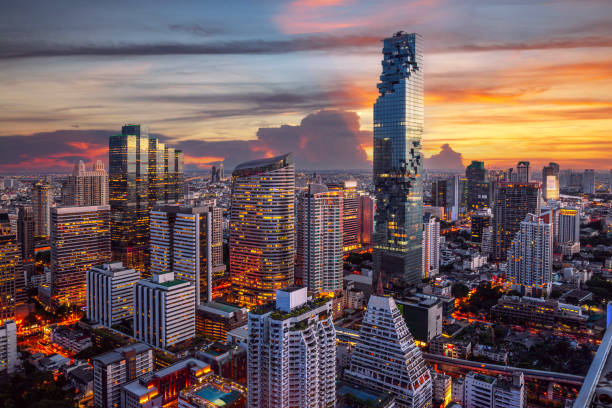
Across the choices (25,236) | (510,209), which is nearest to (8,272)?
(25,236)

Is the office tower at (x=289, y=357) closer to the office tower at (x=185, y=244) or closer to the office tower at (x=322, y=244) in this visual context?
the office tower at (x=185, y=244)

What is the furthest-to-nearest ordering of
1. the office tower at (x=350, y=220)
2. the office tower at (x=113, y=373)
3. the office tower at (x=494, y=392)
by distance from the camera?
the office tower at (x=350, y=220), the office tower at (x=113, y=373), the office tower at (x=494, y=392)

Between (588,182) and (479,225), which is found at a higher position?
(588,182)

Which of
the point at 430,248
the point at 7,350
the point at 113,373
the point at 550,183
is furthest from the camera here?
the point at 550,183

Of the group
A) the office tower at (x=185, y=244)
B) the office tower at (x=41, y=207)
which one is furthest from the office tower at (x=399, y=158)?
the office tower at (x=41, y=207)

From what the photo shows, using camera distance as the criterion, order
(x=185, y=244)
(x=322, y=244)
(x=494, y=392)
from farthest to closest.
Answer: (x=322, y=244), (x=185, y=244), (x=494, y=392)

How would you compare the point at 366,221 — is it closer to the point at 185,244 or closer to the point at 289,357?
the point at 185,244

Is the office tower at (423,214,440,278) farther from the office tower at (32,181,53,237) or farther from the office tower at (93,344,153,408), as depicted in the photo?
the office tower at (32,181,53,237)
